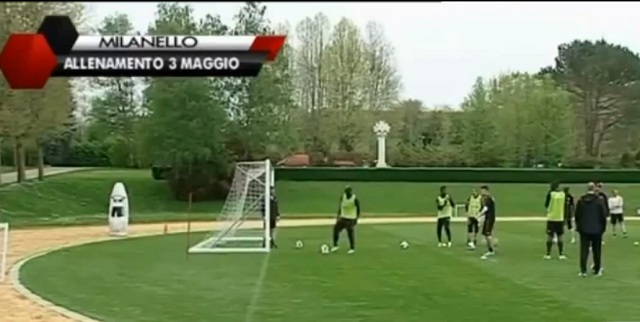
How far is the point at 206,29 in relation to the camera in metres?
20.3

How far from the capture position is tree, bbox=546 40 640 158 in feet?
108

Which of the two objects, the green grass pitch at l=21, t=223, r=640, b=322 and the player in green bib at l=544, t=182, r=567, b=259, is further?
the player in green bib at l=544, t=182, r=567, b=259

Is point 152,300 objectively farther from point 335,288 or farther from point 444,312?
point 444,312

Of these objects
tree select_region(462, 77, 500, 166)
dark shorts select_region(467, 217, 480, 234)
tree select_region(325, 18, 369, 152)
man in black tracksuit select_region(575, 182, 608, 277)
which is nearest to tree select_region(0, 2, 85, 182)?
dark shorts select_region(467, 217, 480, 234)


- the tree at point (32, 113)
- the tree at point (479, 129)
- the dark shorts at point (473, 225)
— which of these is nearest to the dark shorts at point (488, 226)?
the dark shorts at point (473, 225)

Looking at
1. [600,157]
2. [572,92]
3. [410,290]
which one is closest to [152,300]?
[410,290]

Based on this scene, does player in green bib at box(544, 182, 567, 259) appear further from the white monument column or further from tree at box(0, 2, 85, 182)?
the white monument column

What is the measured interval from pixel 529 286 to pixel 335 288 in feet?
10.7

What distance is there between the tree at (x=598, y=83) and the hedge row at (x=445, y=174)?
157 centimetres

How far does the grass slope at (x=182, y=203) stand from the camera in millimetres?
44000

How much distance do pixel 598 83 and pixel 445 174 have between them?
57.1 ft

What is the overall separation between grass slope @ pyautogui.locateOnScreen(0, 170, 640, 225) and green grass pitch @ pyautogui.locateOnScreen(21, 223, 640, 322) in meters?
18.4

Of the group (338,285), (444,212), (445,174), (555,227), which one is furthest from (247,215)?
(445,174)

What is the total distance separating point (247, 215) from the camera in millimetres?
27062
